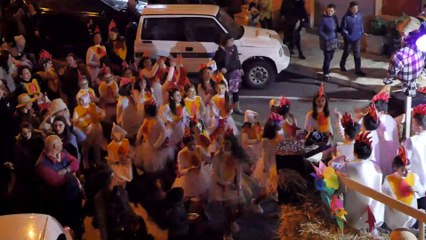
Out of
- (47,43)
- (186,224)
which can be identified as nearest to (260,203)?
(186,224)

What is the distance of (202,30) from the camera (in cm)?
1542

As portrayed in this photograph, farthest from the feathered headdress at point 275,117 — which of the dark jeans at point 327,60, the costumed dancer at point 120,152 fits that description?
the dark jeans at point 327,60

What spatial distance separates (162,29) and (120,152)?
567cm

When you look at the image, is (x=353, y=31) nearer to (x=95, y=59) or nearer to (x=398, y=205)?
(x=95, y=59)

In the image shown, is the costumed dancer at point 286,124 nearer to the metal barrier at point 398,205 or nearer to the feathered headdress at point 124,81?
the feathered headdress at point 124,81

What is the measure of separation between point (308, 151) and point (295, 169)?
0.33 metres

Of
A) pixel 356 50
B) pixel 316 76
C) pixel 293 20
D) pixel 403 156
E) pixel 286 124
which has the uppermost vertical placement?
pixel 403 156

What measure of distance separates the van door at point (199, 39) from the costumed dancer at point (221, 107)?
337cm

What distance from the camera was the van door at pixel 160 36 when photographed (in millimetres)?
15406

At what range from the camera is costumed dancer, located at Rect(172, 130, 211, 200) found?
30.6 ft

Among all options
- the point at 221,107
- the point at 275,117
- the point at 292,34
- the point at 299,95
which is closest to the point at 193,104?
the point at 221,107

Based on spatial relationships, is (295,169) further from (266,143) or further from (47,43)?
(47,43)

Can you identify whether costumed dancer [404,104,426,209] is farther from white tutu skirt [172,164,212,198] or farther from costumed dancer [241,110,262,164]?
white tutu skirt [172,164,212,198]

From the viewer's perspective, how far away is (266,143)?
9867mm
